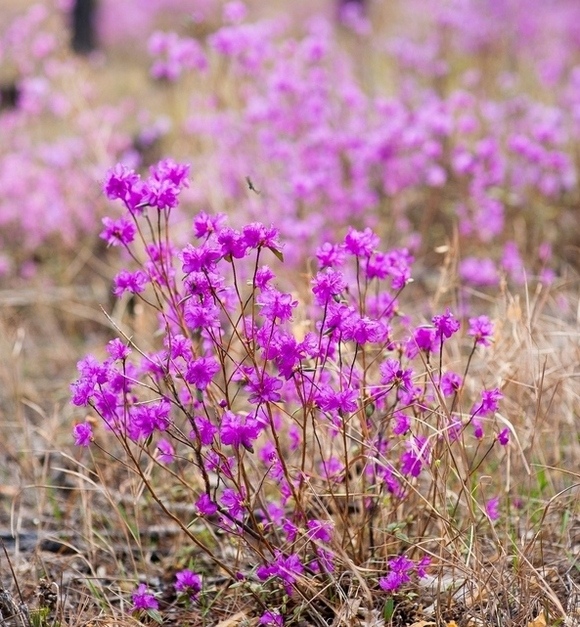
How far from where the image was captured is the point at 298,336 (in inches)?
109

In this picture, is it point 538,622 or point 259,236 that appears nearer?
point 259,236

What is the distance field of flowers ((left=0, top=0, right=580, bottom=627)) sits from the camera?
198 cm

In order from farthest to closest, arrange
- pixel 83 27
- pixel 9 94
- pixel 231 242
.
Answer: pixel 83 27
pixel 9 94
pixel 231 242

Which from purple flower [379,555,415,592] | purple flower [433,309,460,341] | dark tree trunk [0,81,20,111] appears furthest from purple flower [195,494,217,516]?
dark tree trunk [0,81,20,111]

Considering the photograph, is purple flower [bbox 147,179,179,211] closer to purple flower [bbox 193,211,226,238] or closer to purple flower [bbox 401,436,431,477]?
purple flower [bbox 193,211,226,238]

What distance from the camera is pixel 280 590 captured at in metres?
2.14

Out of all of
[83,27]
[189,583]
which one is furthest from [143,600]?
[83,27]

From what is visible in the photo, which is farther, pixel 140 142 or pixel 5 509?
pixel 140 142

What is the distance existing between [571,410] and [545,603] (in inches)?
34.1

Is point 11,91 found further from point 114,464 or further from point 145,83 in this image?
point 114,464

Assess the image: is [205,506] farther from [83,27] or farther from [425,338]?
[83,27]

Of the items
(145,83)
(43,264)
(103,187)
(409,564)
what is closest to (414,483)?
(409,564)

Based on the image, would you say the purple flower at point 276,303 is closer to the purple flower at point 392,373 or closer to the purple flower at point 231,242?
the purple flower at point 231,242

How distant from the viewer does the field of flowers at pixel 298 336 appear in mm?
1979
